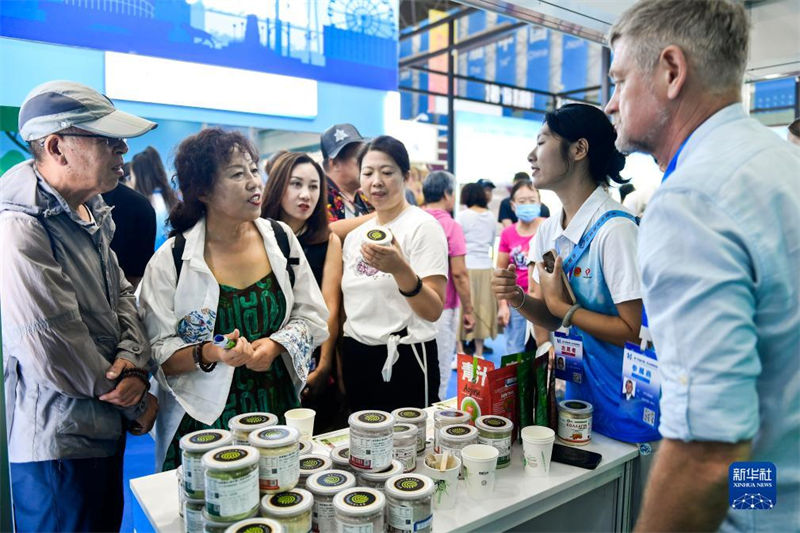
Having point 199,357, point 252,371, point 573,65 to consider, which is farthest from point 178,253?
point 573,65

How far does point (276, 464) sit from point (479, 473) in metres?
0.52

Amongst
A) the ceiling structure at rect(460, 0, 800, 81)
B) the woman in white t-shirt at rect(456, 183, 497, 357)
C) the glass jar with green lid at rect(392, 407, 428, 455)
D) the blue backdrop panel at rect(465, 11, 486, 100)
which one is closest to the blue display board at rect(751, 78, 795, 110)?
the blue backdrop panel at rect(465, 11, 486, 100)

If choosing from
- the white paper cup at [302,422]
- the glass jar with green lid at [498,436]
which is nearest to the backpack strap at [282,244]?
the white paper cup at [302,422]

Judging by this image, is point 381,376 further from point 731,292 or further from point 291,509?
point 731,292

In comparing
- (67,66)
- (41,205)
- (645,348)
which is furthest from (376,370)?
(67,66)

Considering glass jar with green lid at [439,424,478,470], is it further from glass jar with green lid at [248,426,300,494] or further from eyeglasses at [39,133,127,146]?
eyeglasses at [39,133,127,146]

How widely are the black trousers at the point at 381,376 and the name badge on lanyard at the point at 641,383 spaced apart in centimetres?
95

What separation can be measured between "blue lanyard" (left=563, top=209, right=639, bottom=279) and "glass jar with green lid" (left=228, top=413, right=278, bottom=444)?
107 centimetres

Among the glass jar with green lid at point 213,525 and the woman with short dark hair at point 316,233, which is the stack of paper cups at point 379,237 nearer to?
the woman with short dark hair at point 316,233

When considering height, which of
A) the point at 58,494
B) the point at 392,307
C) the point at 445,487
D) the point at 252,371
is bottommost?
the point at 58,494

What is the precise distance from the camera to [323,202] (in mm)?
2600

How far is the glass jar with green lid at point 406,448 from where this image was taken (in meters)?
1.40

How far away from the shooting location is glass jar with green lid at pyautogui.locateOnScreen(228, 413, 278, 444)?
4.34 feet

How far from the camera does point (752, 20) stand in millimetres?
3176
